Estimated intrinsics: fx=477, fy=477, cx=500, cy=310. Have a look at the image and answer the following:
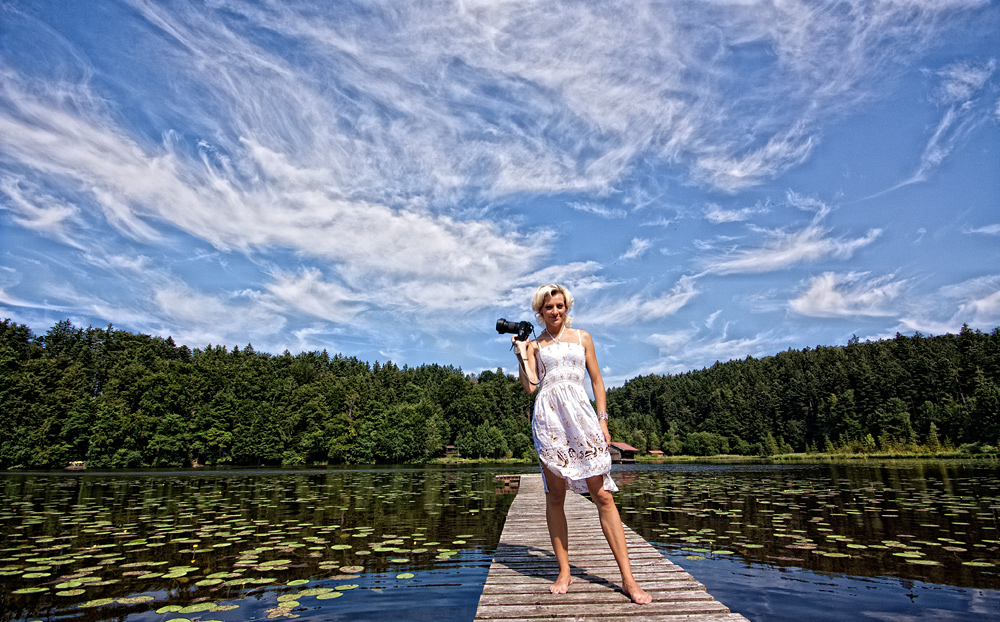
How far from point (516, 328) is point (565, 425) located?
3.10 feet

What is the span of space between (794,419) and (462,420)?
216 feet

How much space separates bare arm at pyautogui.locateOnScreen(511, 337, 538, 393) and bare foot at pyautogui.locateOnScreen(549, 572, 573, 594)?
5.06 feet

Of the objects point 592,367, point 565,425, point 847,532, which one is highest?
point 592,367

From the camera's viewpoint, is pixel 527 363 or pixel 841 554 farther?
pixel 841 554

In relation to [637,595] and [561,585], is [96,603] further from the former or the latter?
[637,595]

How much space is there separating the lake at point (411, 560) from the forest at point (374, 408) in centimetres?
4211

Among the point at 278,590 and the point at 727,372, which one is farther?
the point at 727,372

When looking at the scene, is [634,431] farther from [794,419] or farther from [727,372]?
[727,372]

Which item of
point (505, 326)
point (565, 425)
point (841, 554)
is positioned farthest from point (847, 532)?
point (505, 326)

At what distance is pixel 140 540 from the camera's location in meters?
8.18

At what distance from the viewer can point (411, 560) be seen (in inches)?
286

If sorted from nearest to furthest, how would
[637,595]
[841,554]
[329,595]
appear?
[637,595], [329,595], [841,554]

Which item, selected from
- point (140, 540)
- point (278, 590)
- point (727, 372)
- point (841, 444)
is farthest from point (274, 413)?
point (727, 372)

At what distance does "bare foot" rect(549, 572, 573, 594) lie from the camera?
151 inches
